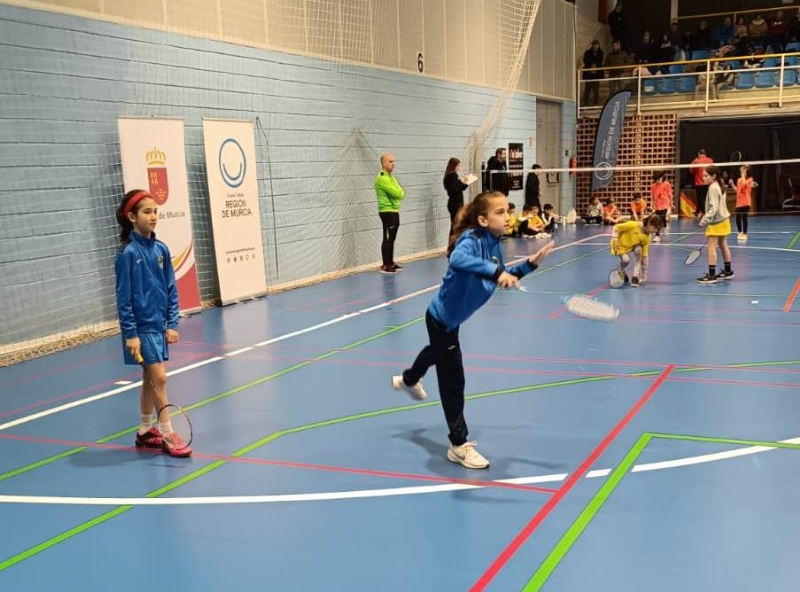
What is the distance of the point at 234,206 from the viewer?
11312 mm

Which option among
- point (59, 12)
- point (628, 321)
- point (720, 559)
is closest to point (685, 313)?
point (628, 321)

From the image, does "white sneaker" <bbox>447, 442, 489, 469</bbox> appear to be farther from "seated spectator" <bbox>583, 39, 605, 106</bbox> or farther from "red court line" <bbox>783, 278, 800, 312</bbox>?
"seated spectator" <bbox>583, 39, 605, 106</bbox>

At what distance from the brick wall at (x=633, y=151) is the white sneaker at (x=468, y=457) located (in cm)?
2192

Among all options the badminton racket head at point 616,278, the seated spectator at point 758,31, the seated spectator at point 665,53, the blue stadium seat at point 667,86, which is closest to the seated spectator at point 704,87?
the blue stadium seat at point 667,86

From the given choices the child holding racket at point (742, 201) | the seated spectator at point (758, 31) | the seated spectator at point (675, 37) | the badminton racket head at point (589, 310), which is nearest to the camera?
the badminton racket head at point (589, 310)

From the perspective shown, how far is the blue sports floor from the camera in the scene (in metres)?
3.65

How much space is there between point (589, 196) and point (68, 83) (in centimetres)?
2007

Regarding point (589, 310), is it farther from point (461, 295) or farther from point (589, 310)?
point (461, 295)

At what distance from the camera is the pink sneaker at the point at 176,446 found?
520 cm

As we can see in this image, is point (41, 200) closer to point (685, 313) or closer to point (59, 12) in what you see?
point (59, 12)

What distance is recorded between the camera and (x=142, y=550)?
153 inches

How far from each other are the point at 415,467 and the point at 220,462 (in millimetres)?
1318

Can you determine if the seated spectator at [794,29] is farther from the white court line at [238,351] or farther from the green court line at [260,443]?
the white court line at [238,351]

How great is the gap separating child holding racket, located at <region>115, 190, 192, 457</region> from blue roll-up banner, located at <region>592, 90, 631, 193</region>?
21.6 metres
